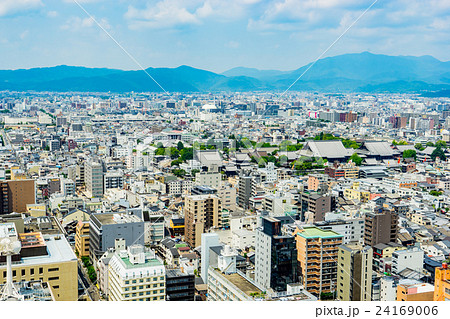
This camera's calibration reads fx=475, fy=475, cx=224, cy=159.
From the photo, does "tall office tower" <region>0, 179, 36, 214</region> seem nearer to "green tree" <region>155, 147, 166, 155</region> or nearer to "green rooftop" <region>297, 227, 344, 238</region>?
"green rooftop" <region>297, 227, 344, 238</region>

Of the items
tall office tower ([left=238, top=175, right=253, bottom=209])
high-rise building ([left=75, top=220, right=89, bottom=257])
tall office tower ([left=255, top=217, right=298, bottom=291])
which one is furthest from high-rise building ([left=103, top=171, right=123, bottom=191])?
tall office tower ([left=255, top=217, right=298, bottom=291])

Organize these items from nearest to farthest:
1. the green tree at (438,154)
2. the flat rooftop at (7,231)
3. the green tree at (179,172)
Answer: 1. the flat rooftop at (7,231)
2. the green tree at (179,172)
3. the green tree at (438,154)

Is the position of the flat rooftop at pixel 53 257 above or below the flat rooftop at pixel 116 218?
above

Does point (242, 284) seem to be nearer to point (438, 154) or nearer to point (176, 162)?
point (176, 162)

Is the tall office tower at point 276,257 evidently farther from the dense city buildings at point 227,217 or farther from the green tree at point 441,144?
the green tree at point 441,144

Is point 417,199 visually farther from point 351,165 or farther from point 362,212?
point 351,165

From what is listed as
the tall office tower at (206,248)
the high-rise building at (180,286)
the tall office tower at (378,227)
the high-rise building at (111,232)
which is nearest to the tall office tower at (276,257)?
the tall office tower at (206,248)
